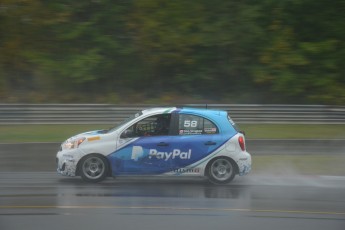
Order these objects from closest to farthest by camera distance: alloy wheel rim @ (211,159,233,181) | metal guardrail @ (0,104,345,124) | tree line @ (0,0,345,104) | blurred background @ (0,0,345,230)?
alloy wheel rim @ (211,159,233,181) < metal guardrail @ (0,104,345,124) < blurred background @ (0,0,345,230) < tree line @ (0,0,345,104)

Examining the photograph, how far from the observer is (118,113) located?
21656 millimetres

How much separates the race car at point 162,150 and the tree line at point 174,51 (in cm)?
1239

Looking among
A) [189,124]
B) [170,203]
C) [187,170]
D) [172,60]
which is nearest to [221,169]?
[187,170]

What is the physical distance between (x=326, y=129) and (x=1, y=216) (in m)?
14.7

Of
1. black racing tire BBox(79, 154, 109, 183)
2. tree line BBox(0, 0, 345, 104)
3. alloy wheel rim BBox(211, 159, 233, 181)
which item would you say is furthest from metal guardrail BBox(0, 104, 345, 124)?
black racing tire BBox(79, 154, 109, 183)

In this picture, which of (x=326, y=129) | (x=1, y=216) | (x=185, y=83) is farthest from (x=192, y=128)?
(x=185, y=83)

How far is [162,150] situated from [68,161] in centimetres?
192

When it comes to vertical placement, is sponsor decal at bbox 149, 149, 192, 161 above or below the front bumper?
above

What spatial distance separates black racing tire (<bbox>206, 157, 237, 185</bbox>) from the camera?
1247cm

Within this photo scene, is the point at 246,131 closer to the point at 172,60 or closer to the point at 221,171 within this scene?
the point at 172,60

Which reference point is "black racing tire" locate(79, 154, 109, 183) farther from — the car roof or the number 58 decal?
the number 58 decal

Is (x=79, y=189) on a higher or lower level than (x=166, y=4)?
lower

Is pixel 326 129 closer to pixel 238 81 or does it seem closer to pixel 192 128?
pixel 238 81

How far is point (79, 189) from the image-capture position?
1164 cm
